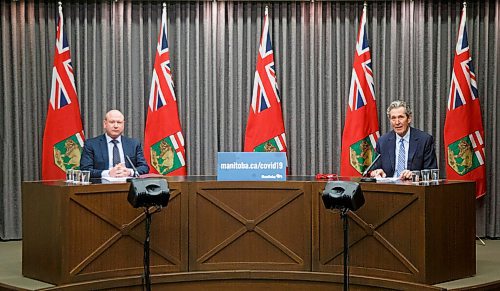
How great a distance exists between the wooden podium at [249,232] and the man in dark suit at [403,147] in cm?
61

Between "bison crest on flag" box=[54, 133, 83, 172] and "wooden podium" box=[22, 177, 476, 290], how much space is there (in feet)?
7.13

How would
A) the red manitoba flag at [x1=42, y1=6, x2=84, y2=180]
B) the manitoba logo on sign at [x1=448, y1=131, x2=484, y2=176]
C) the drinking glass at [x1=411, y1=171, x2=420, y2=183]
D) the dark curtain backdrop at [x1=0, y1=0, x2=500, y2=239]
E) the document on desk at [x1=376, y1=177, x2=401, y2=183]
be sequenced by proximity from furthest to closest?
1. the dark curtain backdrop at [x1=0, y1=0, x2=500, y2=239]
2. the manitoba logo on sign at [x1=448, y1=131, x2=484, y2=176]
3. the red manitoba flag at [x1=42, y1=6, x2=84, y2=180]
4. the document on desk at [x1=376, y1=177, x2=401, y2=183]
5. the drinking glass at [x1=411, y1=171, x2=420, y2=183]

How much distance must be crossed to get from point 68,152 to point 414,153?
371cm

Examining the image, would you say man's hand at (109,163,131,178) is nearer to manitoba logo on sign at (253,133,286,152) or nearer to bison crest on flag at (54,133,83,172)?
bison crest on flag at (54,133,83,172)

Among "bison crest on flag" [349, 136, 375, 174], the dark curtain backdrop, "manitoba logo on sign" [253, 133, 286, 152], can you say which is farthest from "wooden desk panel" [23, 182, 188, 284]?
Answer: "bison crest on flag" [349, 136, 375, 174]

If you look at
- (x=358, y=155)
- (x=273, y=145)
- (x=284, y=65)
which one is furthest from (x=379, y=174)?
(x=284, y=65)

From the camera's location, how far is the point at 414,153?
6.11 m

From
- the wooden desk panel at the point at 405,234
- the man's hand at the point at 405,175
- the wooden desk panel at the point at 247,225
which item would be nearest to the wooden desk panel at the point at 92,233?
the wooden desk panel at the point at 247,225

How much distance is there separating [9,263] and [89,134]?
218 cm

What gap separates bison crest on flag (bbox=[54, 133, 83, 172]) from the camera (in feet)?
25.7

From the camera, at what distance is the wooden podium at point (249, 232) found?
5266 millimetres

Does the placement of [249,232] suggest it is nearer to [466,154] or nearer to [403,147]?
[403,147]

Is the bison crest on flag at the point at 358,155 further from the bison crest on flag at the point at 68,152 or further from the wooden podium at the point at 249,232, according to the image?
the bison crest on flag at the point at 68,152

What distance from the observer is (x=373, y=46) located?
27.1 ft
